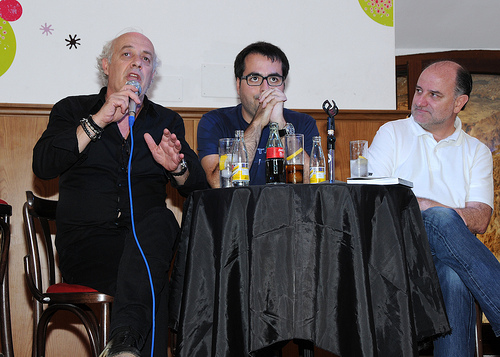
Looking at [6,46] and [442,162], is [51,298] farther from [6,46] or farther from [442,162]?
[442,162]

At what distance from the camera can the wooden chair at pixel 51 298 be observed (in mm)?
1753

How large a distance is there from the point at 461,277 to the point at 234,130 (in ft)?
3.80

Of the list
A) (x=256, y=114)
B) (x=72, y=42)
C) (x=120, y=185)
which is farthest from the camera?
(x=72, y=42)

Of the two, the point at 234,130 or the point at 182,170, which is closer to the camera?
the point at 182,170

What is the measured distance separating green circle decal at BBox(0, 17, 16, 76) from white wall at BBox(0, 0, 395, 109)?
3cm

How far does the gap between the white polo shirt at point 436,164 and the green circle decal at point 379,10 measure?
1.03 meters

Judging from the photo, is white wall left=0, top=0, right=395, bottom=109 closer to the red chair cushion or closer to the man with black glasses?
the man with black glasses

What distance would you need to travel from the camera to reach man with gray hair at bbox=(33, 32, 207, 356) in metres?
1.66

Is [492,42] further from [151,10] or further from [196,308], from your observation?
[196,308]

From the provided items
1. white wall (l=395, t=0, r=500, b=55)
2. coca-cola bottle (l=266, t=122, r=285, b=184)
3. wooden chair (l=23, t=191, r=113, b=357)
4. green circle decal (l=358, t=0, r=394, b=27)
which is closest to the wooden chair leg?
coca-cola bottle (l=266, t=122, r=285, b=184)

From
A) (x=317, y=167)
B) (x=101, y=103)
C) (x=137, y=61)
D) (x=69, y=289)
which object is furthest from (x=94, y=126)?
(x=317, y=167)

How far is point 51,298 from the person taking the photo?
1.82m

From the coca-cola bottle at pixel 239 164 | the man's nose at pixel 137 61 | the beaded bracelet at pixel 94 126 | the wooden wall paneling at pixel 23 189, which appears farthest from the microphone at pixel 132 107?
the wooden wall paneling at pixel 23 189

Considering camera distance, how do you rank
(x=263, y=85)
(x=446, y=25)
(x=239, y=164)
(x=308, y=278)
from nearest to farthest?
(x=308, y=278), (x=239, y=164), (x=263, y=85), (x=446, y=25)
